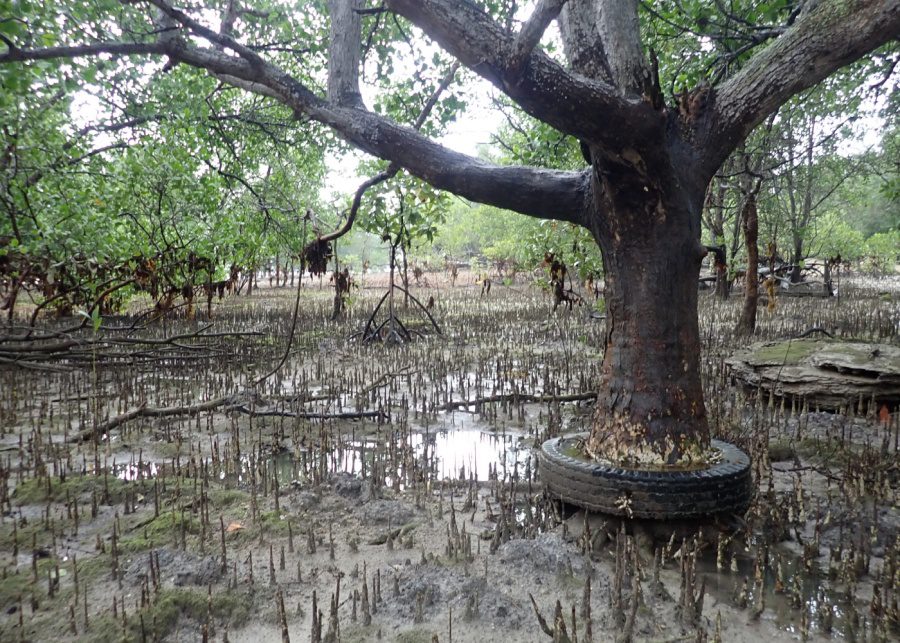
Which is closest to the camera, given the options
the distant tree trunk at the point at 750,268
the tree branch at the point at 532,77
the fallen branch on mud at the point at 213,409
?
the tree branch at the point at 532,77

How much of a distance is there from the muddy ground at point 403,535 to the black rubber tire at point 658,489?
124mm

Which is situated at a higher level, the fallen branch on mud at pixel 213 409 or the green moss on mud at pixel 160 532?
the fallen branch on mud at pixel 213 409

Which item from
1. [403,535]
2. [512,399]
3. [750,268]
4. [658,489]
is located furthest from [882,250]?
[403,535]

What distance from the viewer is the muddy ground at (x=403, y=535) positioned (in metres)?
2.25

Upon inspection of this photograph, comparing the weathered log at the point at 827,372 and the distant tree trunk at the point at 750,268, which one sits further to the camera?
the distant tree trunk at the point at 750,268

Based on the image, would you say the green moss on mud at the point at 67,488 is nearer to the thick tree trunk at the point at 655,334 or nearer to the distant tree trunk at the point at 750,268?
the thick tree trunk at the point at 655,334

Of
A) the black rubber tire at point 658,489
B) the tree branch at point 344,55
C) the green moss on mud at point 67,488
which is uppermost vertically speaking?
the tree branch at point 344,55

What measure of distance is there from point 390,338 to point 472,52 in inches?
274

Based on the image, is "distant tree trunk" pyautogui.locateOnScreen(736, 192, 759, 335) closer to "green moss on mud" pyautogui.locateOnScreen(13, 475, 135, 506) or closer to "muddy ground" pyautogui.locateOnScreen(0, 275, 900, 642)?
"muddy ground" pyautogui.locateOnScreen(0, 275, 900, 642)

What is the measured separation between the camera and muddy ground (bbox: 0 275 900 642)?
225 centimetres

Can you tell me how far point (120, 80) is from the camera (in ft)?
21.6

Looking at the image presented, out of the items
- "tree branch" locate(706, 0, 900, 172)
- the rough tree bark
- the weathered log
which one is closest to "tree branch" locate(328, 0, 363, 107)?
the rough tree bark

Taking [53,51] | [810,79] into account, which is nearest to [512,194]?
[810,79]

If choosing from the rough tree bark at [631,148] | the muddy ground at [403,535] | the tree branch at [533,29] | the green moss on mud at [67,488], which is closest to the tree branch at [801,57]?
the rough tree bark at [631,148]
